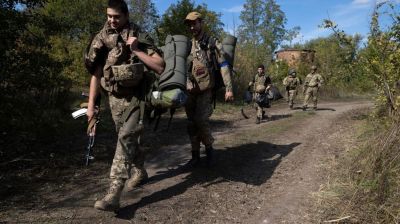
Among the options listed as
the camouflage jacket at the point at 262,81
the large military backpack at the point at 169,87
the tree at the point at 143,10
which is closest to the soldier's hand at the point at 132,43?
→ the large military backpack at the point at 169,87

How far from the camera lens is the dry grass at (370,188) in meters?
3.82

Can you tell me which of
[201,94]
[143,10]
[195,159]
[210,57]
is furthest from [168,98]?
[143,10]

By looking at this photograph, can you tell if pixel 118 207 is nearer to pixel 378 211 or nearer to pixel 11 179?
pixel 11 179

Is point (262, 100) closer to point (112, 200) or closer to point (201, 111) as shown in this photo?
point (201, 111)

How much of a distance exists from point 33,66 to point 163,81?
3319 mm

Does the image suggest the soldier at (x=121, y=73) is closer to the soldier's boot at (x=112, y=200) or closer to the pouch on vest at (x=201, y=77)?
the soldier's boot at (x=112, y=200)

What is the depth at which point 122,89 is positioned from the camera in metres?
4.23

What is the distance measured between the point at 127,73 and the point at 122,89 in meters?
0.28

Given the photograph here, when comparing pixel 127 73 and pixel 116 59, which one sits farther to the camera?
pixel 116 59

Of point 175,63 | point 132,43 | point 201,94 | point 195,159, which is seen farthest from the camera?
point 195,159

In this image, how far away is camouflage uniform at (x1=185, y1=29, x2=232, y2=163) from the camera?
5.39m

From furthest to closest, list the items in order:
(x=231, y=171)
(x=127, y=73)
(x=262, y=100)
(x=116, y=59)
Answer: (x=262, y=100) < (x=231, y=171) < (x=116, y=59) < (x=127, y=73)

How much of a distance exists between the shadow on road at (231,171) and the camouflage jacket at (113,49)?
1227mm

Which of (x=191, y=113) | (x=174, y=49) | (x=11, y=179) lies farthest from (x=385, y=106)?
(x=11, y=179)
